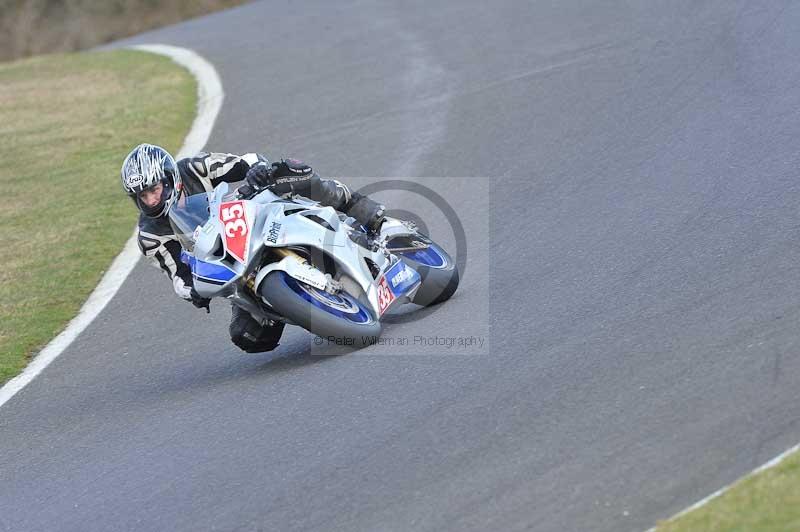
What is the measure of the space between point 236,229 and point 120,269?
4.29m

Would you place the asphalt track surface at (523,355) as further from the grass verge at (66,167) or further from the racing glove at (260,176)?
the racing glove at (260,176)

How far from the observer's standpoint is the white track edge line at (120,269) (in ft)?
29.9

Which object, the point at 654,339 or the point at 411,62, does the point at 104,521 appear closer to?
the point at 654,339

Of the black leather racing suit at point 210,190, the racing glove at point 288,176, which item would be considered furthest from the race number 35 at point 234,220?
the black leather racing suit at point 210,190

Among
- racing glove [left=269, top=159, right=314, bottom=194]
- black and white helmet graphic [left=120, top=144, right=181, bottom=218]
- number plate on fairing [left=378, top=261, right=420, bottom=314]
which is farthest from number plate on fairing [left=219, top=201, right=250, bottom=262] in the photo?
number plate on fairing [left=378, top=261, right=420, bottom=314]

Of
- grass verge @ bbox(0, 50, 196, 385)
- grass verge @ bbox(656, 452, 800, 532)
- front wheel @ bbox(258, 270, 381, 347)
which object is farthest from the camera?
grass verge @ bbox(0, 50, 196, 385)

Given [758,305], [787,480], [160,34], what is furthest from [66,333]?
[160,34]

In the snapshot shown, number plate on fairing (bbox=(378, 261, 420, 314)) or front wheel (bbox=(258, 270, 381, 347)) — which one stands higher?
front wheel (bbox=(258, 270, 381, 347))

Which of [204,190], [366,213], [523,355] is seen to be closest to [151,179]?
[204,190]

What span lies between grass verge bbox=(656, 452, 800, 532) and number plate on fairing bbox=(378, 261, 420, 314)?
345 cm

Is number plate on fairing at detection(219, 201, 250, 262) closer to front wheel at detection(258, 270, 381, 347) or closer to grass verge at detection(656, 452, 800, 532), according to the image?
front wheel at detection(258, 270, 381, 347)

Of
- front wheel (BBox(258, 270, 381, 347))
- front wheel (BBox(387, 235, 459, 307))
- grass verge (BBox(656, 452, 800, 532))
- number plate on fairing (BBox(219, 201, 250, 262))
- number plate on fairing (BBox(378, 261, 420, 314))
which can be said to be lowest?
front wheel (BBox(387, 235, 459, 307))

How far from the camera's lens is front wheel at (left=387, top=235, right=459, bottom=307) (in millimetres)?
8375

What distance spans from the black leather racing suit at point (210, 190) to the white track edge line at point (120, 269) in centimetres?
166
